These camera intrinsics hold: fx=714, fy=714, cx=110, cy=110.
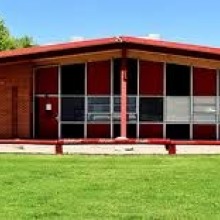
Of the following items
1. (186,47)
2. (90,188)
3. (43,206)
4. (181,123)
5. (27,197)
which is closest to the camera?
(43,206)

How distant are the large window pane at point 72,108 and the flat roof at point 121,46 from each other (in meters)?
2.07

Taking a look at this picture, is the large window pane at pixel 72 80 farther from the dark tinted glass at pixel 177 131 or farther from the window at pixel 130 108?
the dark tinted glass at pixel 177 131

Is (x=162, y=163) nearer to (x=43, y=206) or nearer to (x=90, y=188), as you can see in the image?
(x=90, y=188)

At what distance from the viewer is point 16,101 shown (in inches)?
1050

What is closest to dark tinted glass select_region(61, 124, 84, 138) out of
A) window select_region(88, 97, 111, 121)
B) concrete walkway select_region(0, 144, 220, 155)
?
window select_region(88, 97, 111, 121)

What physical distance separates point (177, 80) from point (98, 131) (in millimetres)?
3494

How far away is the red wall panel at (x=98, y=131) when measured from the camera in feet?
87.2

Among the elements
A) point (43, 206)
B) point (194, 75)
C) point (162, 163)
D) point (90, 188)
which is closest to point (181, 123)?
point (194, 75)

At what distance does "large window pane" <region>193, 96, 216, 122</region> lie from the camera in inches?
1046

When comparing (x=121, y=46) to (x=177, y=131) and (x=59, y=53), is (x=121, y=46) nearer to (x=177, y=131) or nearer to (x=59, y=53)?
(x=59, y=53)

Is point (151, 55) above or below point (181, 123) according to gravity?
above

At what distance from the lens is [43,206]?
10.0 metres

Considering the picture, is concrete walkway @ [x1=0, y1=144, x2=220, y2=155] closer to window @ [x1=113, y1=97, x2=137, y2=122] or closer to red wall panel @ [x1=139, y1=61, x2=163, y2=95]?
window @ [x1=113, y1=97, x2=137, y2=122]

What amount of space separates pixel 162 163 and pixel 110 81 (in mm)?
10448
